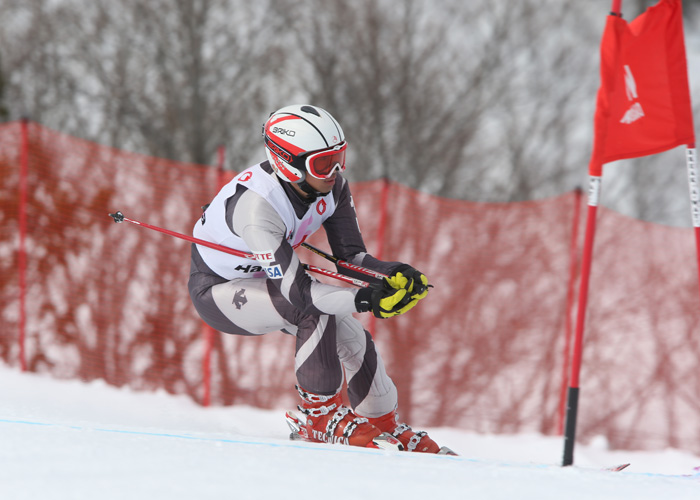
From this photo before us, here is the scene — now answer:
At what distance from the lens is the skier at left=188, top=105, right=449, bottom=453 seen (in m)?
3.10

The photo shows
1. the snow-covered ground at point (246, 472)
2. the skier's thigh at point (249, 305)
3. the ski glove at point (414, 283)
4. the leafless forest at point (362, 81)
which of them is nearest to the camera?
the snow-covered ground at point (246, 472)

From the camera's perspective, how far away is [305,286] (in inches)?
122

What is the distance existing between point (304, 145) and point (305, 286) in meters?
0.60

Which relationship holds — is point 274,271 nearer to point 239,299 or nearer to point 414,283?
point 239,299

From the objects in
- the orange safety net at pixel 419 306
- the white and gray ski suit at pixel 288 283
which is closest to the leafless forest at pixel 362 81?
the orange safety net at pixel 419 306

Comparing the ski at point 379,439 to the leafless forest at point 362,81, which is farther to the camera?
the leafless forest at point 362,81

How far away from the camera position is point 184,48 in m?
15.4

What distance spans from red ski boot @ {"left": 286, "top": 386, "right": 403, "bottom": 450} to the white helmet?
98 cm

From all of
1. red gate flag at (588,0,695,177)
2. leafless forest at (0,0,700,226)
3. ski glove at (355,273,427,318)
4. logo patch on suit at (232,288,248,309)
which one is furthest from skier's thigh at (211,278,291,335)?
leafless forest at (0,0,700,226)

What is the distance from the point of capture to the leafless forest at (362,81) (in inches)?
595

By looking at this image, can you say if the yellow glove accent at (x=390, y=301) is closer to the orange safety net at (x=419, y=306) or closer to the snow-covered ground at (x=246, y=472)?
the snow-covered ground at (x=246, y=472)

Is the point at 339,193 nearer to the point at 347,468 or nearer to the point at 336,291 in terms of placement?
the point at 336,291

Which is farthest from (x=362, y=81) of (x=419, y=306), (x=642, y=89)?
(x=642, y=89)

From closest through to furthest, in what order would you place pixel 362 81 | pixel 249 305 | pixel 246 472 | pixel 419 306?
pixel 246 472 → pixel 249 305 → pixel 419 306 → pixel 362 81
